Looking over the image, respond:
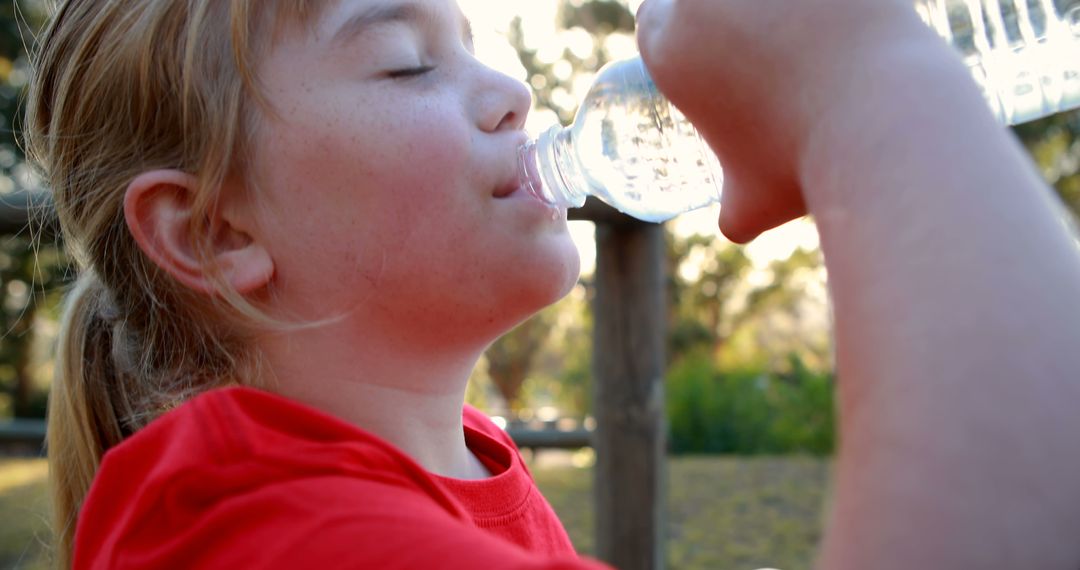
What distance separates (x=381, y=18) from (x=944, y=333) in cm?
80

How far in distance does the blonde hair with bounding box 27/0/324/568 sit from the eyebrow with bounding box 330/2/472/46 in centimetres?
6

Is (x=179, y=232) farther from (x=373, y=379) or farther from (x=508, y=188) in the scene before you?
(x=508, y=188)

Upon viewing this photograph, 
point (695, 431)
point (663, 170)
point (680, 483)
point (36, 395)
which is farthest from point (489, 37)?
point (36, 395)

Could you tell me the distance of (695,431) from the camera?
25.9ft

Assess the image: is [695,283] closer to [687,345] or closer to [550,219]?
[687,345]

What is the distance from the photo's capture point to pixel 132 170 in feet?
4.36

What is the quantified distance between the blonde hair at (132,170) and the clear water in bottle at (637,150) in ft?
1.60

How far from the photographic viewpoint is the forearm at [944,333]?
68 cm

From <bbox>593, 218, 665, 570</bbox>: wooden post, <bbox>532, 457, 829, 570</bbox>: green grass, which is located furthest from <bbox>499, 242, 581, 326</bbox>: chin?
Result: <bbox>532, 457, 829, 570</bbox>: green grass

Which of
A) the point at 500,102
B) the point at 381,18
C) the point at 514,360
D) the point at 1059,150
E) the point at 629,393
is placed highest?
the point at 381,18

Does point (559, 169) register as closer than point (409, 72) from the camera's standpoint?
No

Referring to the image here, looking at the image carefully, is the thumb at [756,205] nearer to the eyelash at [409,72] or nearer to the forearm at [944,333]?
the forearm at [944,333]

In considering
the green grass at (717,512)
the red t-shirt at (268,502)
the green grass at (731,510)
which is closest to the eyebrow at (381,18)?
the red t-shirt at (268,502)

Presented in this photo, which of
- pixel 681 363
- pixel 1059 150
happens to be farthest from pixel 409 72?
pixel 1059 150
